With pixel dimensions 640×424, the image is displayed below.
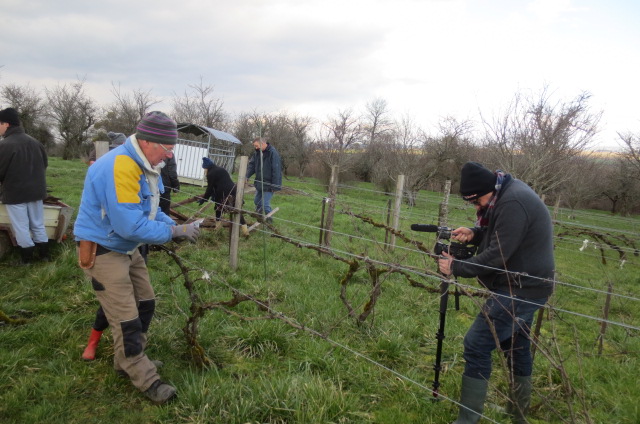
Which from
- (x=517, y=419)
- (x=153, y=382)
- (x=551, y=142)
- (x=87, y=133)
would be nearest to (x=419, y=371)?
(x=517, y=419)

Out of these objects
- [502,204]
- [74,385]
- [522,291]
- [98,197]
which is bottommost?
[74,385]

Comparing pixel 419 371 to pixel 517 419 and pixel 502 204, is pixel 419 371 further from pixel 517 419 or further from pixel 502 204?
pixel 502 204

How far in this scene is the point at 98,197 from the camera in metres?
2.33

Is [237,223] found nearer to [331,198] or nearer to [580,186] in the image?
[331,198]

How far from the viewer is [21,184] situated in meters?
4.72

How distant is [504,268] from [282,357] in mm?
1934

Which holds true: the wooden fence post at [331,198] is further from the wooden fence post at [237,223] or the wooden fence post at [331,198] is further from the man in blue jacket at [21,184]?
the man in blue jacket at [21,184]

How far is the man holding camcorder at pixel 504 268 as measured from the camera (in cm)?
229

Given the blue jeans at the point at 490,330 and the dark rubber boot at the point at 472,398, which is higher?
the blue jeans at the point at 490,330

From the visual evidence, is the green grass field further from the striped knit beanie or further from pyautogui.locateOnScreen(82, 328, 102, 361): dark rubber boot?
the striped knit beanie

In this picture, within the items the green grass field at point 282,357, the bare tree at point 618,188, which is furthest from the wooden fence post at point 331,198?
the bare tree at point 618,188

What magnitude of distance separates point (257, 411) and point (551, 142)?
1014 centimetres

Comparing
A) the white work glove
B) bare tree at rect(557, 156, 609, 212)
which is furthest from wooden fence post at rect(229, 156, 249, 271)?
bare tree at rect(557, 156, 609, 212)

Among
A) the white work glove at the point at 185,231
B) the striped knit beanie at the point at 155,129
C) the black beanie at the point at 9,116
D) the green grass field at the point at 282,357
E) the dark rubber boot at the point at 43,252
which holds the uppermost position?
the black beanie at the point at 9,116
